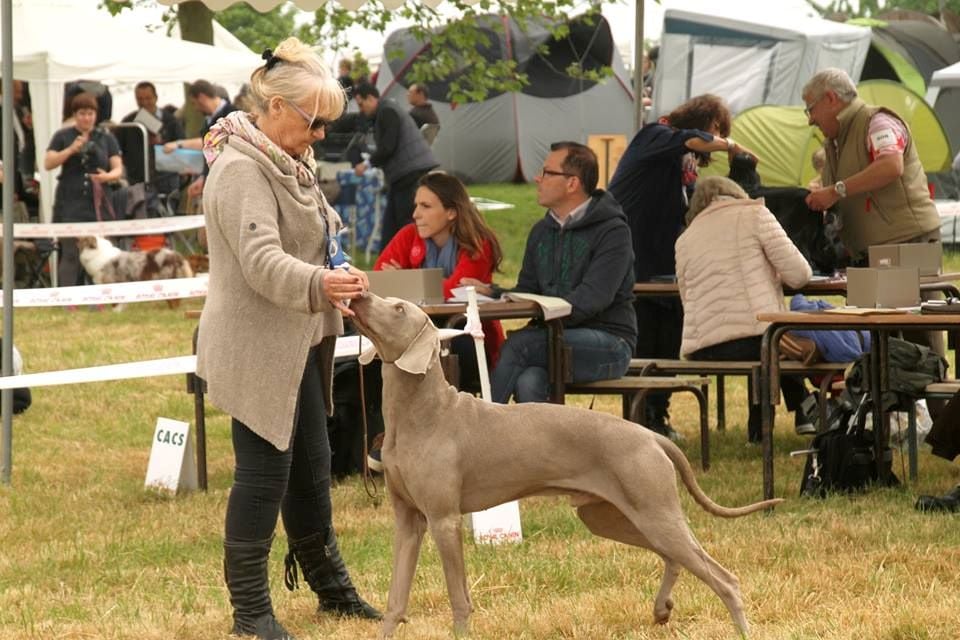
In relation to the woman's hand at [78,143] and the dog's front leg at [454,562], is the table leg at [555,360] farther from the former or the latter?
the woman's hand at [78,143]

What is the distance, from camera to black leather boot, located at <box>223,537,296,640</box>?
4.25 m

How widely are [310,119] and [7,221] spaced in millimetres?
3349

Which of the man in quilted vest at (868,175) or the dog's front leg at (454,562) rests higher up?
the man in quilted vest at (868,175)

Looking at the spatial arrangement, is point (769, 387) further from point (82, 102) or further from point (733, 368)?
point (82, 102)

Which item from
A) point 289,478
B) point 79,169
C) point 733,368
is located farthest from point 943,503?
point 79,169

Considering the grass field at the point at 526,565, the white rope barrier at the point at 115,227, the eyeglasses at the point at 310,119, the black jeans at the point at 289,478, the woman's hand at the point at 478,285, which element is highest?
the eyeglasses at the point at 310,119

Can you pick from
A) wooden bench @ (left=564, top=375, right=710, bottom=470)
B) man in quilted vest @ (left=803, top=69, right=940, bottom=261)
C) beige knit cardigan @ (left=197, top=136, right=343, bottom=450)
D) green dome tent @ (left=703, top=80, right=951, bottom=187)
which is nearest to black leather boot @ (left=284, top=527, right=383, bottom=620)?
beige knit cardigan @ (left=197, top=136, right=343, bottom=450)

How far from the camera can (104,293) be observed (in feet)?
26.2

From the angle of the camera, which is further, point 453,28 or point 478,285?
point 453,28

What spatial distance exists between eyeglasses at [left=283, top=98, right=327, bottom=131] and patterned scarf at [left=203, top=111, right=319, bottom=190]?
98 mm

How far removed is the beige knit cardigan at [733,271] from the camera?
7.02 m

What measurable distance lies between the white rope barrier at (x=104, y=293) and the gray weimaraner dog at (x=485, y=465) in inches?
140

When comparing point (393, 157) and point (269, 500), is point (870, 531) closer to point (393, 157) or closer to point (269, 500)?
point (269, 500)

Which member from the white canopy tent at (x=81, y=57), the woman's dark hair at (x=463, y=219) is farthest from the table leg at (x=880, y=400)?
the white canopy tent at (x=81, y=57)
